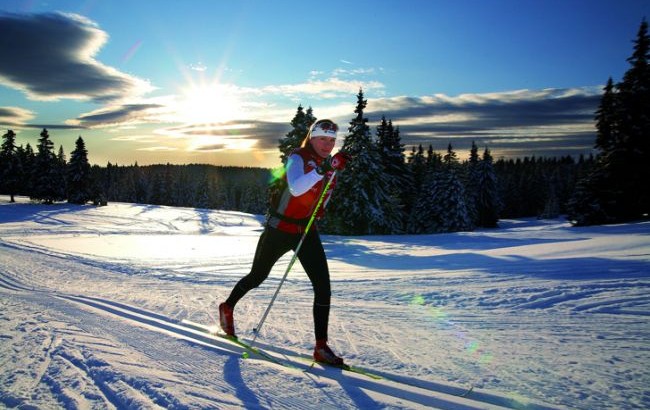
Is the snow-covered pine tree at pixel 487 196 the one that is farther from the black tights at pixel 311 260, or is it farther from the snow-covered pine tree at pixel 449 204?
the black tights at pixel 311 260

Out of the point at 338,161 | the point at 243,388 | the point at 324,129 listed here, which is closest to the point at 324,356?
the point at 243,388

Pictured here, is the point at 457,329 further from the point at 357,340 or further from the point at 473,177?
the point at 473,177

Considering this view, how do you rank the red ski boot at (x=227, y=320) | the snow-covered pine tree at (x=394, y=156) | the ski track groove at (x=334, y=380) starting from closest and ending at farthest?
the ski track groove at (x=334, y=380) → the red ski boot at (x=227, y=320) → the snow-covered pine tree at (x=394, y=156)

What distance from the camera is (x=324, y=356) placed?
377 cm

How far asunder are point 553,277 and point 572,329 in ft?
9.83

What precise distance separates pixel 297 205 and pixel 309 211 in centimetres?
14

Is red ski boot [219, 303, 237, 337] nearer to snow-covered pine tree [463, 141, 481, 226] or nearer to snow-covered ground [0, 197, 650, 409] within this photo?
snow-covered ground [0, 197, 650, 409]

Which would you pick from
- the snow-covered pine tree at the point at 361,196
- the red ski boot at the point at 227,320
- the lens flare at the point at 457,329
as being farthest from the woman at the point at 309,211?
the snow-covered pine tree at the point at 361,196

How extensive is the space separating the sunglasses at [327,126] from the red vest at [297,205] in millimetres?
228

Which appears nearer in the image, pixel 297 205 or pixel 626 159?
pixel 297 205

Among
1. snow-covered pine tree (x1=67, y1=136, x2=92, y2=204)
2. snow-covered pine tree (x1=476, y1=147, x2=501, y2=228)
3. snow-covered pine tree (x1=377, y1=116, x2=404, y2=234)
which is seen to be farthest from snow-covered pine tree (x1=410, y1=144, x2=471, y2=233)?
snow-covered pine tree (x1=67, y1=136, x2=92, y2=204)

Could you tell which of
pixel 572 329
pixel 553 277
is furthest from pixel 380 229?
pixel 572 329

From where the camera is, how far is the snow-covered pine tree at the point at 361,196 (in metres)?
31.0

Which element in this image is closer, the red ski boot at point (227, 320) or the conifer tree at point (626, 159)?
the red ski boot at point (227, 320)
